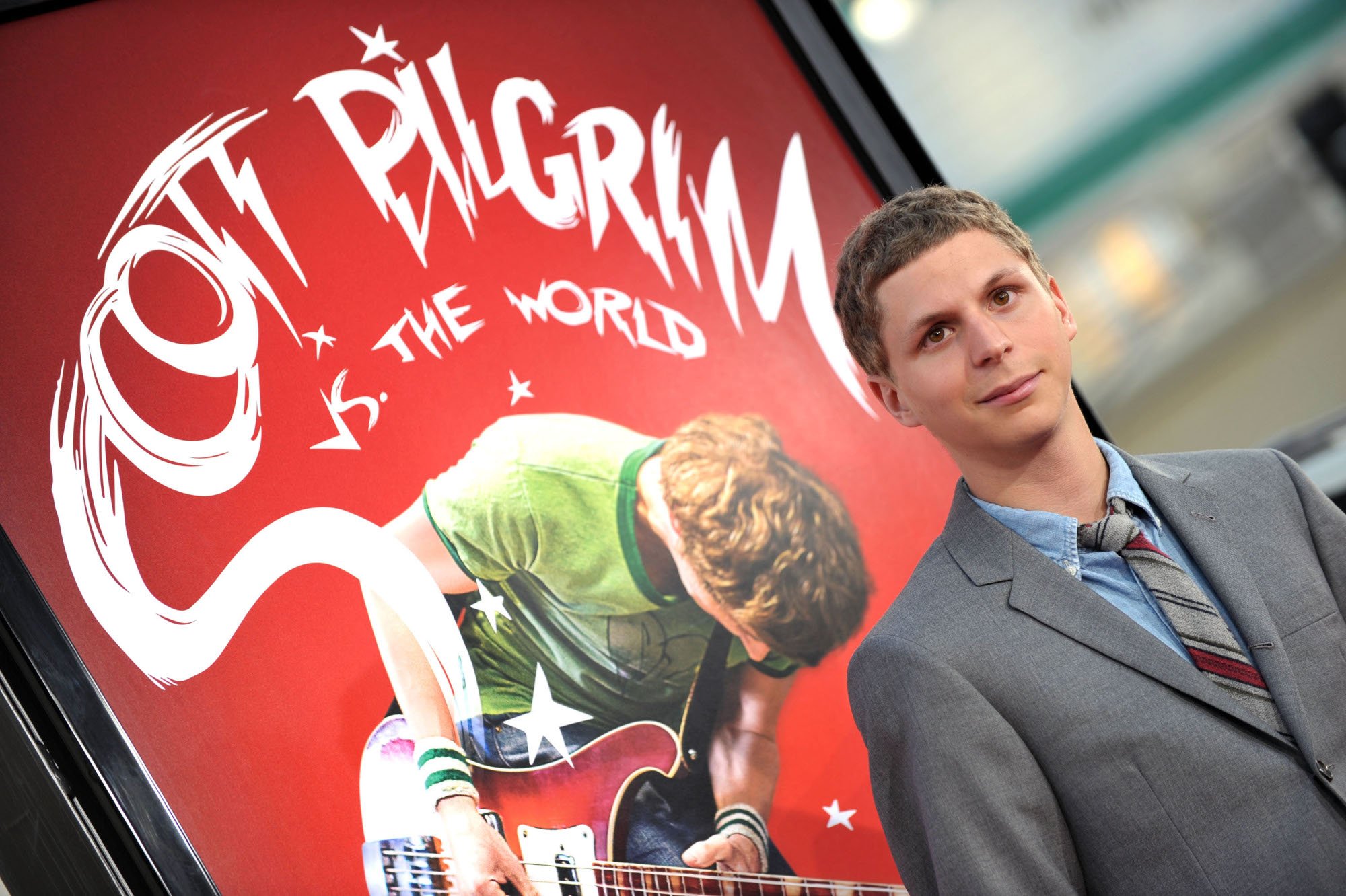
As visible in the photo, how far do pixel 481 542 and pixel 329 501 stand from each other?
8.9 inches

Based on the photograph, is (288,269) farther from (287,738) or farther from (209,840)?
(209,840)

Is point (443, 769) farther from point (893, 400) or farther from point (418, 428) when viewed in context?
point (893, 400)

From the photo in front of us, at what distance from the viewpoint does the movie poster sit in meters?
1.38

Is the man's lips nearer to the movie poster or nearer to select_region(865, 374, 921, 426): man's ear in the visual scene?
select_region(865, 374, 921, 426): man's ear

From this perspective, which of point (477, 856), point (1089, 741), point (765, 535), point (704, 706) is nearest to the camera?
point (1089, 741)

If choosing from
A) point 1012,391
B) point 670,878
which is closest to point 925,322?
point 1012,391

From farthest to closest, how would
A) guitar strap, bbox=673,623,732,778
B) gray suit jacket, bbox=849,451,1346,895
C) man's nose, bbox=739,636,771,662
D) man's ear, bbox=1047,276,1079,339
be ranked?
1. man's nose, bbox=739,636,771,662
2. guitar strap, bbox=673,623,732,778
3. man's ear, bbox=1047,276,1079,339
4. gray suit jacket, bbox=849,451,1346,895

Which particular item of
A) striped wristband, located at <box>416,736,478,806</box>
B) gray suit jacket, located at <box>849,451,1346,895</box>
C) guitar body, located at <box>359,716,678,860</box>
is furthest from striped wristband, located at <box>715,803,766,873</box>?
gray suit jacket, located at <box>849,451,1346,895</box>

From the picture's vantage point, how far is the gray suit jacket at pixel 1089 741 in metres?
1.03

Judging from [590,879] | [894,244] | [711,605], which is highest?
[894,244]

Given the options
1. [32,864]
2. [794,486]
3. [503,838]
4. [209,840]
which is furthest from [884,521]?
[32,864]

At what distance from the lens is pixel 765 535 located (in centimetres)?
180

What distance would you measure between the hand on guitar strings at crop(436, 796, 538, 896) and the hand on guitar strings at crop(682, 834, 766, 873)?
25cm

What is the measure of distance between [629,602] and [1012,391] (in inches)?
28.4
